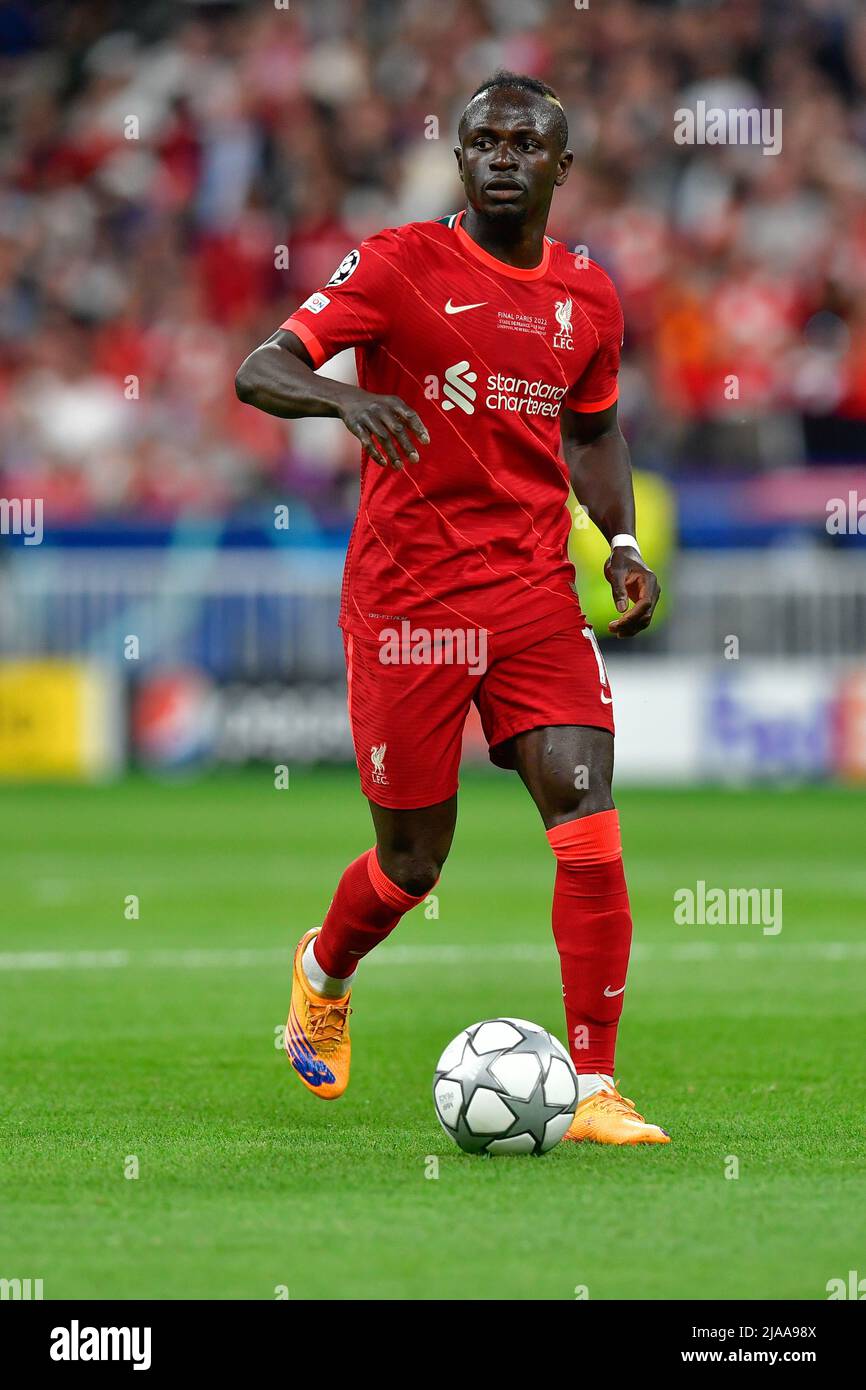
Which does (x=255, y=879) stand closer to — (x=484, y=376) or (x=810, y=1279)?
(x=484, y=376)

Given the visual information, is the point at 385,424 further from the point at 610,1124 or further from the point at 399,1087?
the point at 399,1087

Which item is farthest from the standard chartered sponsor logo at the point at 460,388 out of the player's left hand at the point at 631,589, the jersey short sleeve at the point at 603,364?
the player's left hand at the point at 631,589

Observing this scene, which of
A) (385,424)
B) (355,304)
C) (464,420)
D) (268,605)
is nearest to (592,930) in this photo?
(464,420)

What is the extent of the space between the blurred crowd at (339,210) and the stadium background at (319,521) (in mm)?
43

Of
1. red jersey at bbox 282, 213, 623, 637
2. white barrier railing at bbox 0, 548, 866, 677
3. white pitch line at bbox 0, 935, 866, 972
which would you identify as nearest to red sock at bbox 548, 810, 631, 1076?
red jersey at bbox 282, 213, 623, 637

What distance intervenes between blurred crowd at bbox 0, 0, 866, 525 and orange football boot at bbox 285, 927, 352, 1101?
39.7 ft

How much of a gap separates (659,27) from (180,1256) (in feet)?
66.8

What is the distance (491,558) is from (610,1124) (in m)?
1.50

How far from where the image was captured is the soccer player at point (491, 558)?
5777 millimetres

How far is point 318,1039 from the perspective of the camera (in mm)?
6387

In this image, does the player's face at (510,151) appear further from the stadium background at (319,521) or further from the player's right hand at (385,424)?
the stadium background at (319,521)

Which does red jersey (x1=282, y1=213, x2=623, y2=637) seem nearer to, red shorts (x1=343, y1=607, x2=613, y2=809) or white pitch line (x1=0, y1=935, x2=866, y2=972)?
red shorts (x1=343, y1=607, x2=613, y2=809)

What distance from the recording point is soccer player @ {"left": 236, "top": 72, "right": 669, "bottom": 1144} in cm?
578

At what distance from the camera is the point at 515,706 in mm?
5867
